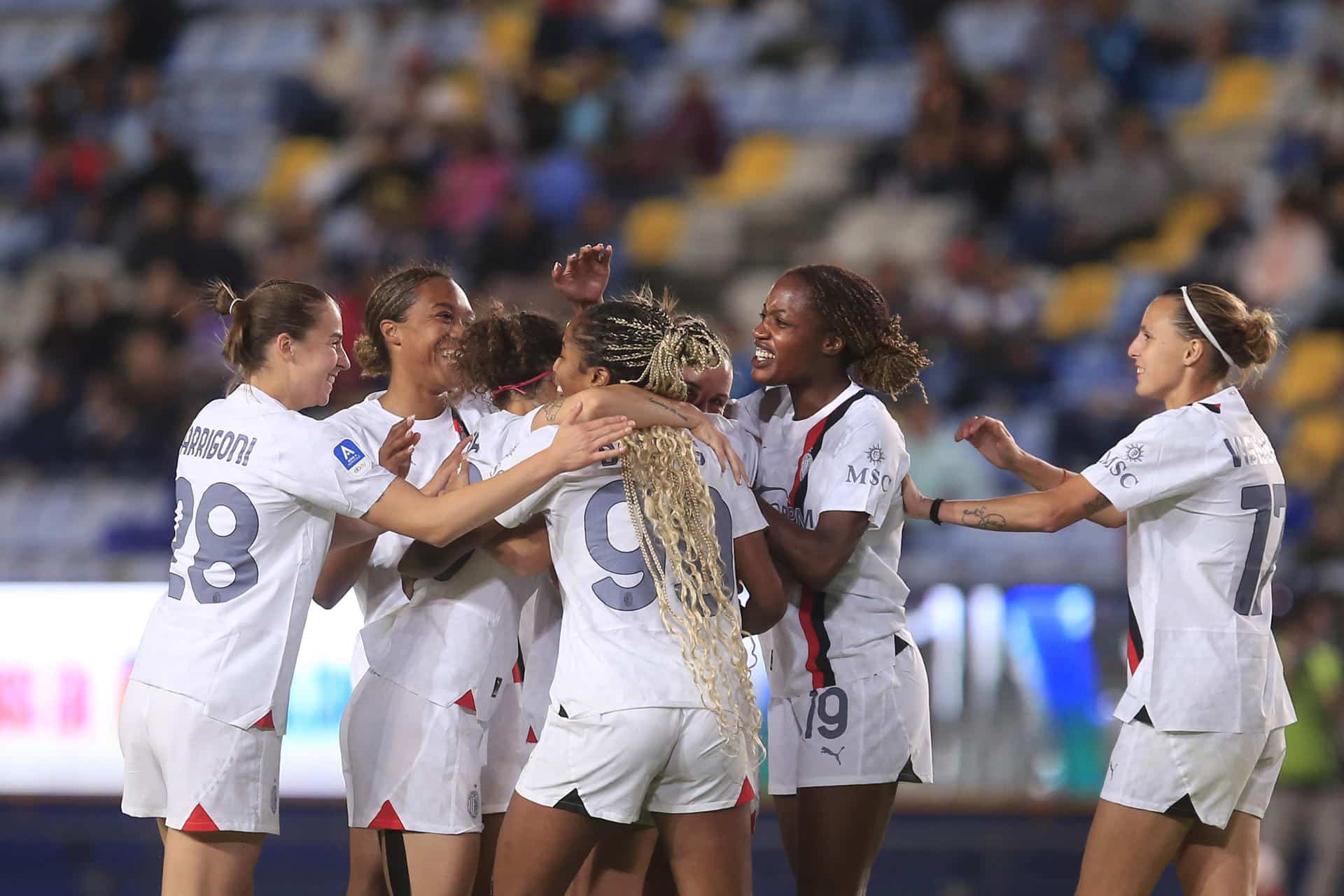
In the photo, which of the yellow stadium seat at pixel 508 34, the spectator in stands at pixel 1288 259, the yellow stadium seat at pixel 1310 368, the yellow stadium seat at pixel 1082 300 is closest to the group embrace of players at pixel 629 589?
the yellow stadium seat at pixel 1310 368

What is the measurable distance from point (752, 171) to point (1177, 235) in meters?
3.37

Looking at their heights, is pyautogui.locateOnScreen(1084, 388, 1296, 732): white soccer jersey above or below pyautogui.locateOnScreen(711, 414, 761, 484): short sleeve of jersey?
below

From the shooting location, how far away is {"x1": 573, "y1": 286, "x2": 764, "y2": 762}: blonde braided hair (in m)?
3.56

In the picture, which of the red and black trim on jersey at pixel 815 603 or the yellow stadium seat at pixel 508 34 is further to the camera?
the yellow stadium seat at pixel 508 34

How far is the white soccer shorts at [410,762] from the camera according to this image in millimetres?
4023

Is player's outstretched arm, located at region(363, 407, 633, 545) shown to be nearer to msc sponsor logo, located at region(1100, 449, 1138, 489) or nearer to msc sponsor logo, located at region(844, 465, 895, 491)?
msc sponsor logo, located at region(844, 465, 895, 491)

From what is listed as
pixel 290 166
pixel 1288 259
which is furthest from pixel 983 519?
pixel 290 166

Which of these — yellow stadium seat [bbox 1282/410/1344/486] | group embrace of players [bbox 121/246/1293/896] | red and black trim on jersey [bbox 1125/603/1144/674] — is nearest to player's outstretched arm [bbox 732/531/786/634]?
group embrace of players [bbox 121/246/1293/896]

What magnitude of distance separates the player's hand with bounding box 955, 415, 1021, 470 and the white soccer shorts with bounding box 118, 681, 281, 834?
2.05 meters

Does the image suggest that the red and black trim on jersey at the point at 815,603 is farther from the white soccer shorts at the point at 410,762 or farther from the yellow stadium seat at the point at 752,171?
the yellow stadium seat at the point at 752,171

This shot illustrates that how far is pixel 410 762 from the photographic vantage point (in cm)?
403

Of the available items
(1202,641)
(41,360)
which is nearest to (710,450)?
(1202,641)

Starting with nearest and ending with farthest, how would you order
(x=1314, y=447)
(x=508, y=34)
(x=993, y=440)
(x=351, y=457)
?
(x=351, y=457) → (x=993, y=440) → (x=1314, y=447) → (x=508, y=34)

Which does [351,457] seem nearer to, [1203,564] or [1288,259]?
[1203,564]
